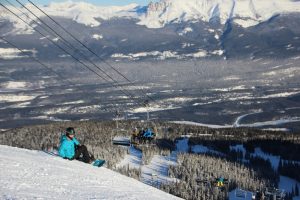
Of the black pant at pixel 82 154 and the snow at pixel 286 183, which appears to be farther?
the snow at pixel 286 183

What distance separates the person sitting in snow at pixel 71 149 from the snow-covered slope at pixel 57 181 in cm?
46

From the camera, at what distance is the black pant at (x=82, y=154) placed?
2953 cm

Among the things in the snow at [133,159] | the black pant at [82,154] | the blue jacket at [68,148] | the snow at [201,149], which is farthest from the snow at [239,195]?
the blue jacket at [68,148]

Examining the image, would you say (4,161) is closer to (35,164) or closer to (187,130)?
(35,164)

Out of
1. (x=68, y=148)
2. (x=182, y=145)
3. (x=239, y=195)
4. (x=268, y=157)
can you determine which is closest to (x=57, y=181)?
(x=68, y=148)

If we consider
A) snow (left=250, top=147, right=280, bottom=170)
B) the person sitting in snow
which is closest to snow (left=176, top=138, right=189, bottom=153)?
snow (left=250, top=147, right=280, bottom=170)

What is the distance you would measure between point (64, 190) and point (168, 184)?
39.1 m

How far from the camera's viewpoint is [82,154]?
29969 mm

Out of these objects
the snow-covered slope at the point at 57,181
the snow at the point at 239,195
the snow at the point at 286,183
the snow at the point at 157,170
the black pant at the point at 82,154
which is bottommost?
the snow at the point at 239,195

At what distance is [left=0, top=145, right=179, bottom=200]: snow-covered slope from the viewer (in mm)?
19562

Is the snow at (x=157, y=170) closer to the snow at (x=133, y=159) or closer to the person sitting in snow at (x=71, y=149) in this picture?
the snow at (x=133, y=159)

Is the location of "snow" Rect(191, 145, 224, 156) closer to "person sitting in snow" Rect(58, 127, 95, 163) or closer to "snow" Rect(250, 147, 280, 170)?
"snow" Rect(250, 147, 280, 170)

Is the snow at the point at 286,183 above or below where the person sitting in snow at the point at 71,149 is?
below

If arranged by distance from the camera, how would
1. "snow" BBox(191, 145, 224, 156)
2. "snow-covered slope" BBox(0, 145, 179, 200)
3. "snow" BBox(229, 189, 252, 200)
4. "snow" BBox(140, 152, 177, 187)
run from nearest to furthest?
"snow-covered slope" BBox(0, 145, 179, 200) < "snow" BBox(229, 189, 252, 200) < "snow" BBox(140, 152, 177, 187) < "snow" BBox(191, 145, 224, 156)
